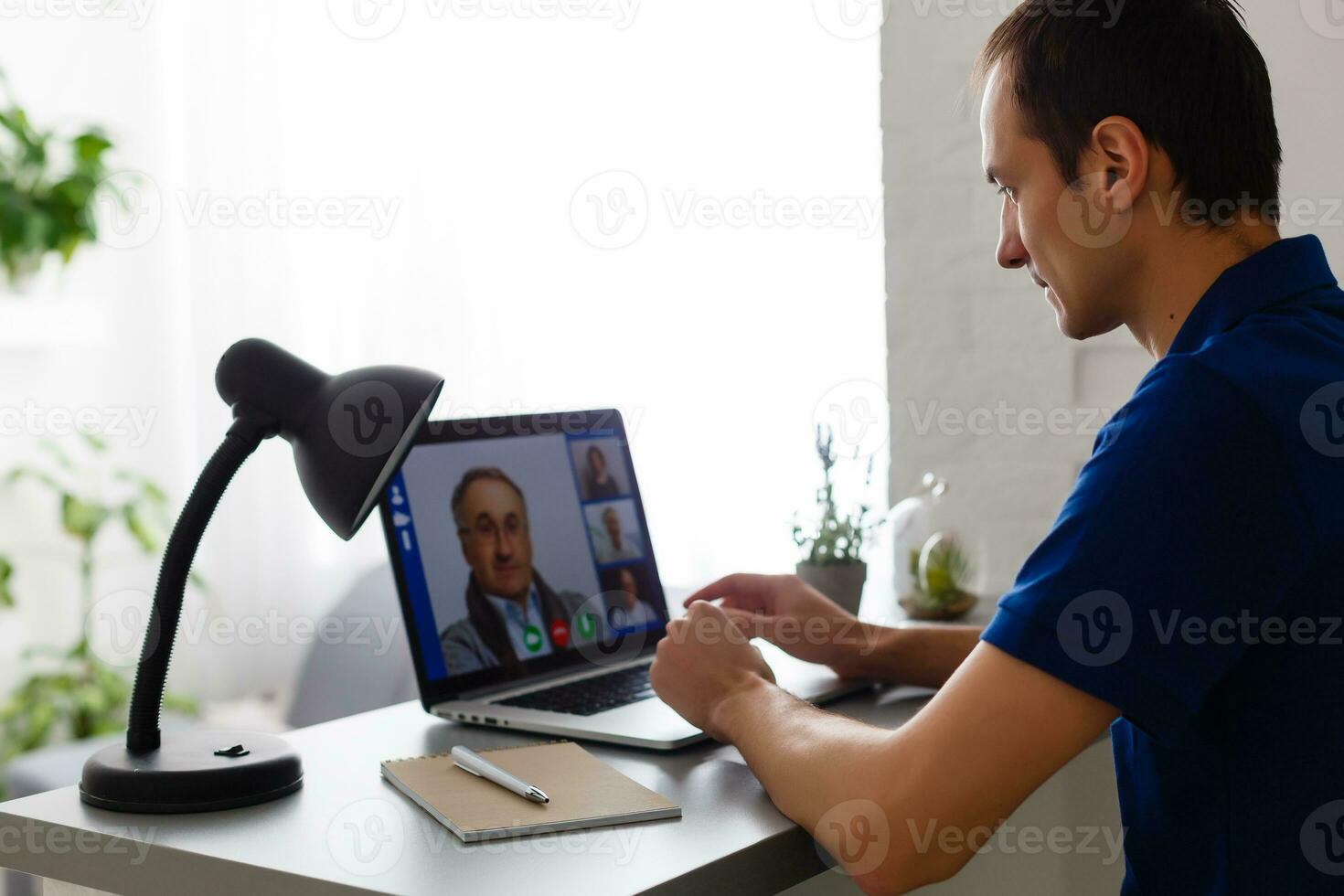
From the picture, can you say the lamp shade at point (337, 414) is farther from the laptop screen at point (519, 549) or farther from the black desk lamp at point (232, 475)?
the laptop screen at point (519, 549)

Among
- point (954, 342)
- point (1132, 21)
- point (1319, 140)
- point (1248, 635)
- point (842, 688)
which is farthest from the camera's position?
point (954, 342)

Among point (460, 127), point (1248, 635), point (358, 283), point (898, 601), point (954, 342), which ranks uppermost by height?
point (460, 127)

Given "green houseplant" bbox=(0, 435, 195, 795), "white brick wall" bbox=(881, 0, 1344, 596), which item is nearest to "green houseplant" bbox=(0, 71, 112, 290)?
"green houseplant" bbox=(0, 435, 195, 795)

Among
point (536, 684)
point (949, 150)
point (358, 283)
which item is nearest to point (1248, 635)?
point (536, 684)

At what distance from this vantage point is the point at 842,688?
4.05 feet

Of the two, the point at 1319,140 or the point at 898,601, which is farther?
the point at 1319,140

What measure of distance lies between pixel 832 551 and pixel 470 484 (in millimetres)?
533

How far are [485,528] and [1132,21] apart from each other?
723mm

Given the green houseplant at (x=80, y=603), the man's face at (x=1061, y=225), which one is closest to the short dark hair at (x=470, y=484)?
the man's face at (x=1061, y=225)

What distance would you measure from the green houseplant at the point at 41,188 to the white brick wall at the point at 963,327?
1.65 m

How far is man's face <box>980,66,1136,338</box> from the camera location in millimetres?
971

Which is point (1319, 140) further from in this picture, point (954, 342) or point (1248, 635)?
point (1248, 635)

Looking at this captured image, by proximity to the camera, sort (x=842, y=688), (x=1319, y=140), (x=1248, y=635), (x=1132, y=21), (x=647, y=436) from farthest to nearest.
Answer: (x=647, y=436) → (x=1319, y=140) → (x=842, y=688) → (x=1132, y=21) → (x=1248, y=635)

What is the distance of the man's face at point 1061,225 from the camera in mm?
971
